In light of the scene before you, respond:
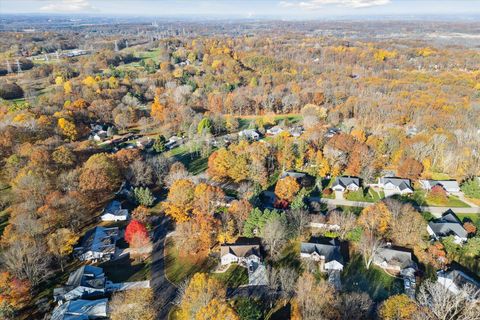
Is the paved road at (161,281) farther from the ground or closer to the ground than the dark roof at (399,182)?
closer to the ground

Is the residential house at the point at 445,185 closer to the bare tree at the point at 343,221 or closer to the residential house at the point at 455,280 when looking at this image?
the bare tree at the point at 343,221

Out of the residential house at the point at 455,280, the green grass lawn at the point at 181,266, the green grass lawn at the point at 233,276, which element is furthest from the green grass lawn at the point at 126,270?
the residential house at the point at 455,280

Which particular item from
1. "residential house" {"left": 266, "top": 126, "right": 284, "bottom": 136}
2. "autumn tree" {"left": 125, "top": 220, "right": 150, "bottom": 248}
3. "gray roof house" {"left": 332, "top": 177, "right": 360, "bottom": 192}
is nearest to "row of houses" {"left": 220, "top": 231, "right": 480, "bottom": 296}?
"autumn tree" {"left": 125, "top": 220, "right": 150, "bottom": 248}

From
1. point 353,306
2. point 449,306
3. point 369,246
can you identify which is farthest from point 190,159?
point 449,306

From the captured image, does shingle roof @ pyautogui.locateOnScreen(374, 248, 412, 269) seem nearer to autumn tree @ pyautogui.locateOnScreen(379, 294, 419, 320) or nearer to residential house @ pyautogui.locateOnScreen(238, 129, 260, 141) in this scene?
autumn tree @ pyautogui.locateOnScreen(379, 294, 419, 320)

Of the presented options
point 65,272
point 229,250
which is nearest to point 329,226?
point 229,250

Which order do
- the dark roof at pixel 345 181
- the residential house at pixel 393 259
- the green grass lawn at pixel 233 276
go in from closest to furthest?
the green grass lawn at pixel 233 276
the residential house at pixel 393 259
the dark roof at pixel 345 181

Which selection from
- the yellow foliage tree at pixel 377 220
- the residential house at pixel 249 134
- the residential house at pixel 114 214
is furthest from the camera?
the residential house at pixel 249 134
